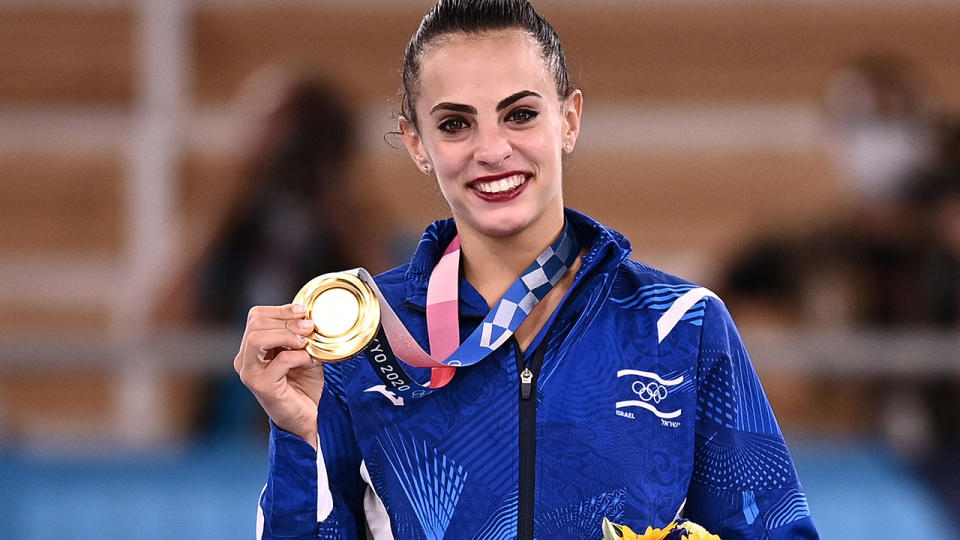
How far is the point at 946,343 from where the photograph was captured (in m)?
3.67

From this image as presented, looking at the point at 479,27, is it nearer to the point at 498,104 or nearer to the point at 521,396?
the point at 498,104

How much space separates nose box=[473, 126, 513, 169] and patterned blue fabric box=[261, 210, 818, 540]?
0.19 metres

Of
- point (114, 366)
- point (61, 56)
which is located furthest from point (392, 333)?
point (61, 56)

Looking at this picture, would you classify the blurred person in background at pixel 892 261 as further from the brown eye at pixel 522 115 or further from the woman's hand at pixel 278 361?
the woman's hand at pixel 278 361

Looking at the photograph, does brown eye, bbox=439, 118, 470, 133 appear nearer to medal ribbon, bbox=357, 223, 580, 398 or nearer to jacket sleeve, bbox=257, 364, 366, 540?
medal ribbon, bbox=357, 223, 580, 398

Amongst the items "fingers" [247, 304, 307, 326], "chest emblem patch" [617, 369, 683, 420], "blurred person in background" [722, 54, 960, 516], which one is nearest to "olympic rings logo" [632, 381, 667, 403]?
"chest emblem patch" [617, 369, 683, 420]

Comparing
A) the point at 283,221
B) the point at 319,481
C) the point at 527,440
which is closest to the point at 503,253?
the point at 527,440

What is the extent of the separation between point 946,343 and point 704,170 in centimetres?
185

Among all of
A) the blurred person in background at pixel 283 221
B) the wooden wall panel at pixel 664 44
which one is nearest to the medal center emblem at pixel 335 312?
the blurred person in background at pixel 283 221

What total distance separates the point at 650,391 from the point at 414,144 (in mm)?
498

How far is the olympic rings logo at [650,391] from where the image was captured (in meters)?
1.82

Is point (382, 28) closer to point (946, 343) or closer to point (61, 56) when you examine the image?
point (61, 56)

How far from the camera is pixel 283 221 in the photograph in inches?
148

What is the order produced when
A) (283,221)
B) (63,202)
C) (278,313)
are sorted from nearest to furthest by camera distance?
(278,313) → (283,221) → (63,202)
